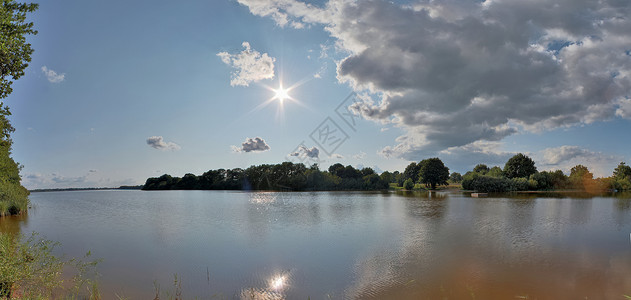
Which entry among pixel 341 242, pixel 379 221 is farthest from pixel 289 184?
pixel 341 242

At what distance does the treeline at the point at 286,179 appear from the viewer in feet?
300

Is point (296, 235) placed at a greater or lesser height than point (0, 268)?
lesser

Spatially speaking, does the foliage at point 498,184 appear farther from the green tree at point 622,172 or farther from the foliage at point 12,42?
the foliage at point 12,42

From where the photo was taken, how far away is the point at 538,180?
65.2 meters

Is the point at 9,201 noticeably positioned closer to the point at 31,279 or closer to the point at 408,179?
the point at 31,279

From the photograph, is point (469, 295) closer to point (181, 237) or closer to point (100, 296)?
point (100, 296)

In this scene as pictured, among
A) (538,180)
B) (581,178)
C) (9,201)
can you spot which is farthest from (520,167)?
(9,201)

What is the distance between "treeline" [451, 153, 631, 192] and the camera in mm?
64000

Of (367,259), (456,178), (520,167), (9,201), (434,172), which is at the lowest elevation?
(367,259)

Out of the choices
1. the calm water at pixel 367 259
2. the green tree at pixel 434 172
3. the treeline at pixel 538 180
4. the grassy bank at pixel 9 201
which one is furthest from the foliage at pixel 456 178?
the grassy bank at pixel 9 201

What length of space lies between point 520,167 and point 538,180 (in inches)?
270

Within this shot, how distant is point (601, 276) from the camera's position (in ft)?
30.2

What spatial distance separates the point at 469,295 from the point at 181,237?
14009mm

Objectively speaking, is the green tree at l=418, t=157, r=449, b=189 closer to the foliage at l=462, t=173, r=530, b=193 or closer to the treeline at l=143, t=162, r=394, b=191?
the foliage at l=462, t=173, r=530, b=193
